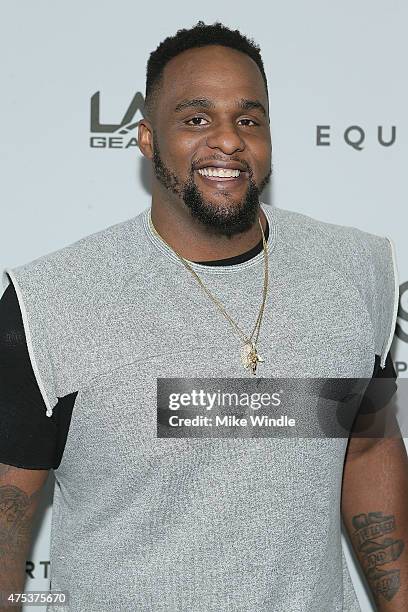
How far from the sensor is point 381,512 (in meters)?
1.53

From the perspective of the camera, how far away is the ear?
1434 millimetres

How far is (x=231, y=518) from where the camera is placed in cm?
129

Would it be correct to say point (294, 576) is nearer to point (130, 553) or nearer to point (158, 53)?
point (130, 553)

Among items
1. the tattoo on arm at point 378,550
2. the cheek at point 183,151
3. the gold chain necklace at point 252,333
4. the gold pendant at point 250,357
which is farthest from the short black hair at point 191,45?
the tattoo on arm at point 378,550

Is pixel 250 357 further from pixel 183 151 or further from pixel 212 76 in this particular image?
pixel 212 76

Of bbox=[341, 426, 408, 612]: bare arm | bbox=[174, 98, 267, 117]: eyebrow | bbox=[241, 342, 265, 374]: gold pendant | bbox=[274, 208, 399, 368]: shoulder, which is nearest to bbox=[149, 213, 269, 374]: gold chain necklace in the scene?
bbox=[241, 342, 265, 374]: gold pendant

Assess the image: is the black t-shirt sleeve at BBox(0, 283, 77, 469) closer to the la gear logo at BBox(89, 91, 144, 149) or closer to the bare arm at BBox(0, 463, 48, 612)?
the bare arm at BBox(0, 463, 48, 612)

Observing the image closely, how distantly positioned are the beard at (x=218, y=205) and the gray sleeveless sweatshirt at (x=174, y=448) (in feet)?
0.25

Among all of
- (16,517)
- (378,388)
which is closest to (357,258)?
(378,388)

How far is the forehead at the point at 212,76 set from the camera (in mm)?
1349

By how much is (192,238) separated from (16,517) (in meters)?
0.51

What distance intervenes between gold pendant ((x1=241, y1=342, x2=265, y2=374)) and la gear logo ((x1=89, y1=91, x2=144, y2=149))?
0.61 m

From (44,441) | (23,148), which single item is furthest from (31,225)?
(44,441)

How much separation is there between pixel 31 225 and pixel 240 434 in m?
0.68
